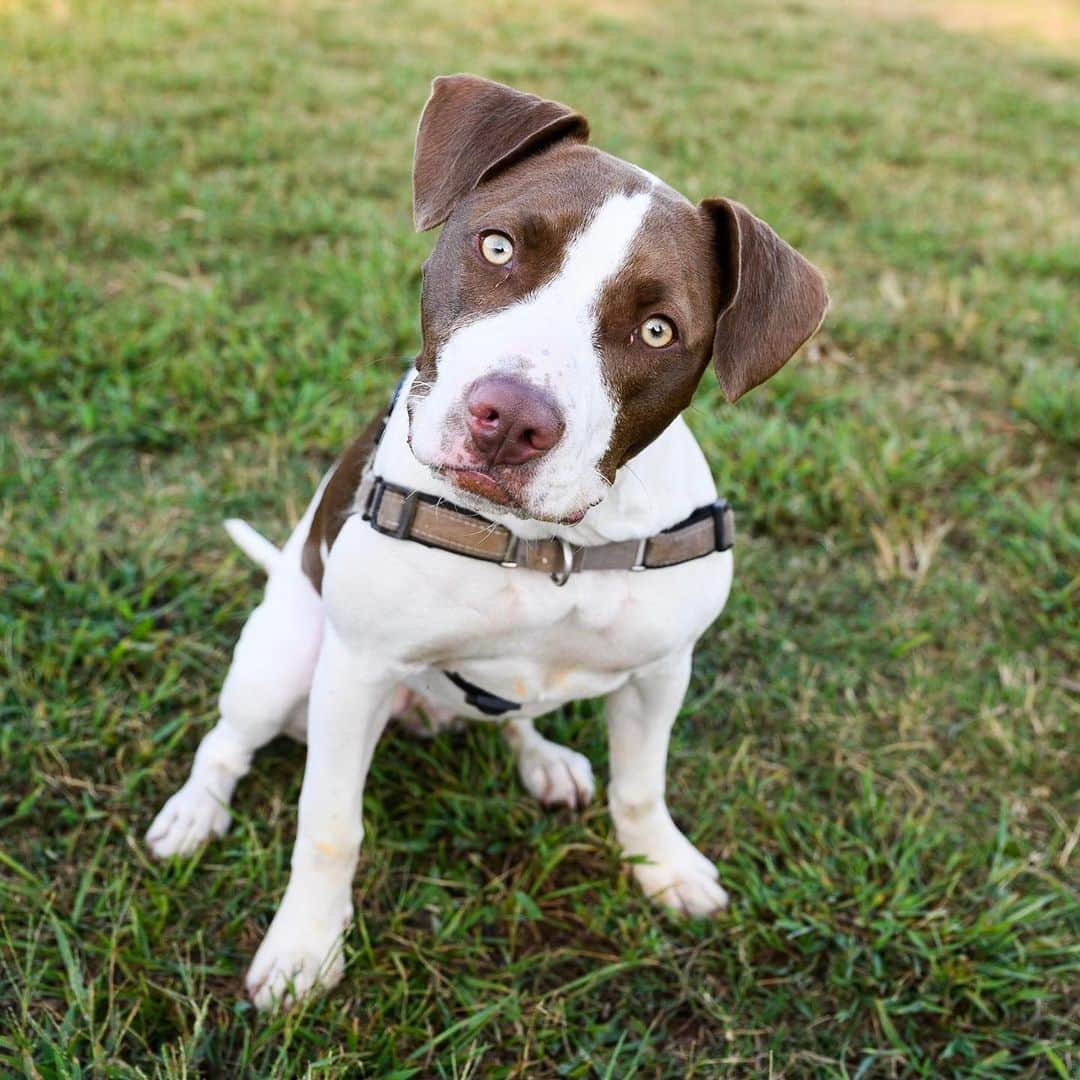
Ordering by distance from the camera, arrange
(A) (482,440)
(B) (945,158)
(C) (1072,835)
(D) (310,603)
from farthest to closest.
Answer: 1. (B) (945,158)
2. (C) (1072,835)
3. (D) (310,603)
4. (A) (482,440)

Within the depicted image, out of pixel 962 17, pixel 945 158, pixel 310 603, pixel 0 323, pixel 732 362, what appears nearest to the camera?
pixel 732 362

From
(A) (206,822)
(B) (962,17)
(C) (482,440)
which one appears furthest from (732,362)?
(B) (962,17)

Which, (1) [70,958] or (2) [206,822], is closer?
(1) [70,958]

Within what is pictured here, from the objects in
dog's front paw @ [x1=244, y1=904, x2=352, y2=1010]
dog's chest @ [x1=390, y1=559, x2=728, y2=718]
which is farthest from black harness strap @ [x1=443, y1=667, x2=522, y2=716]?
dog's front paw @ [x1=244, y1=904, x2=352, y2=1010]

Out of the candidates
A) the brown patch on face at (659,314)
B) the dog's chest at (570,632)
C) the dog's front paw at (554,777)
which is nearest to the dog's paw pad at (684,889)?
the dog's front paw at (554,777)

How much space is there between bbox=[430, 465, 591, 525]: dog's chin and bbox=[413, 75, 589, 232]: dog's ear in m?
0.51

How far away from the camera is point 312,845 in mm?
A: 2277

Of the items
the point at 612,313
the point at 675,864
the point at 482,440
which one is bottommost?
the point at 675,864

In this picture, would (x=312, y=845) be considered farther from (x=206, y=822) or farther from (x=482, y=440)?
(x=482, y=440)

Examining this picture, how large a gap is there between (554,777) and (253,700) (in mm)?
754

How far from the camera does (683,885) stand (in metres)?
2.61

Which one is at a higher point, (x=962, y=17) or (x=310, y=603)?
(x=962, y=17)

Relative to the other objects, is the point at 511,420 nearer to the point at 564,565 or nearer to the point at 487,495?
the point at 487,495

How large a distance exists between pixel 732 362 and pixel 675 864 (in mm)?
1255
